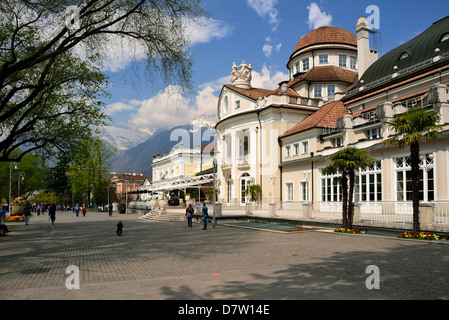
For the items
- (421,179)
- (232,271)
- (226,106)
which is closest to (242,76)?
(226,106)

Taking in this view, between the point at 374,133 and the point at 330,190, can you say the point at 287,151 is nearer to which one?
the point at 330,190

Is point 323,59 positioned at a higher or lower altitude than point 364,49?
higher

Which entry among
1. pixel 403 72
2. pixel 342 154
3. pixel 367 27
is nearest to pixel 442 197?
pixel 342 154

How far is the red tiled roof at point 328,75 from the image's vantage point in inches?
1713

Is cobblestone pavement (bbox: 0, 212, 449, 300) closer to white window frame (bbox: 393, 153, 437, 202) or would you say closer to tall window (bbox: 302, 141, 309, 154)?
white window frame (bbox: 393, 153, 437, 202)

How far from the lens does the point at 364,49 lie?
1494 inches

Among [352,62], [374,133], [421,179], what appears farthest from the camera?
[352,62]

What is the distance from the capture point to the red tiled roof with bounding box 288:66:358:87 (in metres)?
43.5

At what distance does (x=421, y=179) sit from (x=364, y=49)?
72.0 feet

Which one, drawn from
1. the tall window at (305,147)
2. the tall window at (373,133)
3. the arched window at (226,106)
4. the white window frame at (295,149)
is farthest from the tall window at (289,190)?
the arched window at (226,106)

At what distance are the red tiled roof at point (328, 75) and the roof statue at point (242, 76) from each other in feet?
21.1

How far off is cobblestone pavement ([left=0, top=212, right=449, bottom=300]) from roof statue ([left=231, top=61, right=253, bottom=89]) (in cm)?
3762
